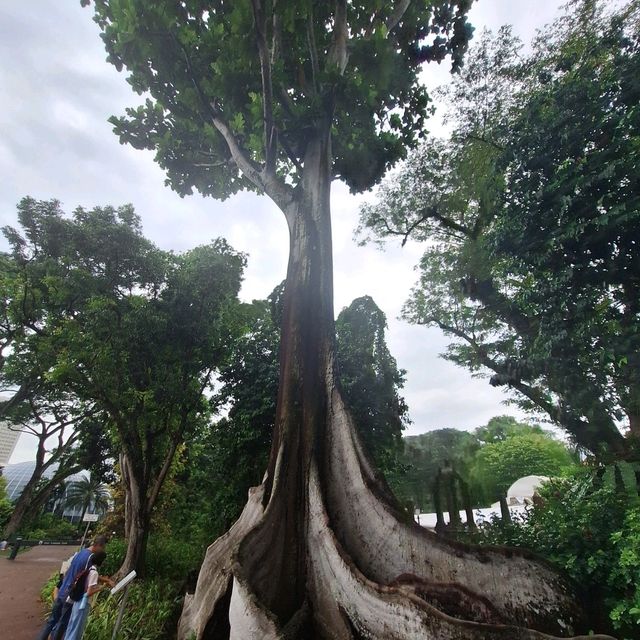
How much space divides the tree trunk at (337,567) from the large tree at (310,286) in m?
0.01

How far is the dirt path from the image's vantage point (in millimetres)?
5613

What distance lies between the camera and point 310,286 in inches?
213

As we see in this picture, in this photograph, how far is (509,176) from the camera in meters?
8.64

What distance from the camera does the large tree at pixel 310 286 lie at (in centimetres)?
295

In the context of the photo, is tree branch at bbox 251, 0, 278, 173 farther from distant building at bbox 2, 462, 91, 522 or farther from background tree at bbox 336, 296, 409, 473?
distant building at bbox 2, 462, 91, 522

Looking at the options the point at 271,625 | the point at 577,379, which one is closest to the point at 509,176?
the point at 577,379

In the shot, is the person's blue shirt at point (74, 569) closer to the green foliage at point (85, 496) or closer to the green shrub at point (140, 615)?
the green shrub at point (140, 615)

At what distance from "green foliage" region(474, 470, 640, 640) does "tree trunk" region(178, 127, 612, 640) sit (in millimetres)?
697

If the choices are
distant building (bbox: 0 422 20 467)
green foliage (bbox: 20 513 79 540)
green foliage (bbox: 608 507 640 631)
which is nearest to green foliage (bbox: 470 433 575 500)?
green foliage (bbox: 608 507 640 631)

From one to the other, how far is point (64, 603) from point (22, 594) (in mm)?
5199

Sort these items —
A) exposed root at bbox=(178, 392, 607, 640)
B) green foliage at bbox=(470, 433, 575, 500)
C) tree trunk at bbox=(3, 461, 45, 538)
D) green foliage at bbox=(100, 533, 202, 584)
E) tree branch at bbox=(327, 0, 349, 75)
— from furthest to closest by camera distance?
1. green foliage at bbox=(470, 433, 575, 500)
2. tree trunk at bbox=(3, 461, 45, 538)
3. green foliage at bbox=(100, 533, 202, 584)
4. tree branch at bbox=(327, 0, 349, 75)
5. exposed root at bbox=(178, 392, 607, 640)

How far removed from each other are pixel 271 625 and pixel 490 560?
6.19 feet

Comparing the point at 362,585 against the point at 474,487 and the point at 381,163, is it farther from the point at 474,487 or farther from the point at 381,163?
the point at 474,487

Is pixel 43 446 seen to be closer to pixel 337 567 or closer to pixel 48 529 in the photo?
pixel 48 529
